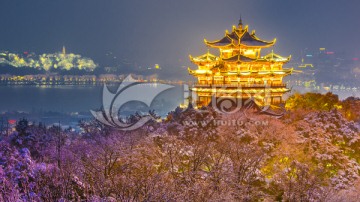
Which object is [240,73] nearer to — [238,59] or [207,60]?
[238,59]

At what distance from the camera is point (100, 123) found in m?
26.0

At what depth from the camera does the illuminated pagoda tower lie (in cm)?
3188

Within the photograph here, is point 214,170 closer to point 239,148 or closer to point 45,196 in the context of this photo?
point 239,148

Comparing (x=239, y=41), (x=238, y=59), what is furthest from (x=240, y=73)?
(x=239, y=41)

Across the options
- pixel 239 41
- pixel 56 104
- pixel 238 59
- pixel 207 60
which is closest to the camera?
pixel 238 59

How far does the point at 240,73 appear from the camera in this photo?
1253 inches

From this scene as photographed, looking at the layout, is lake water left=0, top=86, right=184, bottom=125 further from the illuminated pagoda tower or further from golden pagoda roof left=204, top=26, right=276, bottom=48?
golden pagoda roof left=204, top=26, right=276, bottom=48

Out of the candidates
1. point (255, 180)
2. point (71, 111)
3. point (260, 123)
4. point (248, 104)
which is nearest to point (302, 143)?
point (260, 123)

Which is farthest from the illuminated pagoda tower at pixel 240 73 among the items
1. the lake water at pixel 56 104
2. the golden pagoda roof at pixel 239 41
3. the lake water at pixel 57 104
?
the lake water at pixel 56 104

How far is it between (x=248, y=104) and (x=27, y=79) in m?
121

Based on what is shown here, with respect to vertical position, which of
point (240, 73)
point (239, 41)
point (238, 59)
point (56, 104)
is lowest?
point (56, 104)

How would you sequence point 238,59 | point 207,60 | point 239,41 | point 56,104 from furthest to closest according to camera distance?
point 56,104 → point 207,60 → point 239,41 → point 238,59

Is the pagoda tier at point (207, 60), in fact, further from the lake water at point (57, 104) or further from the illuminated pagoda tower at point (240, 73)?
the lake water at point (57, 104)

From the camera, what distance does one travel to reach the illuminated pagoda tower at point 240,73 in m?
31.9
